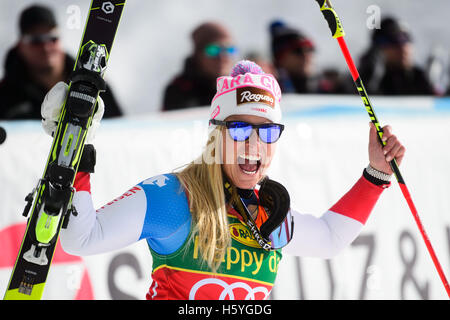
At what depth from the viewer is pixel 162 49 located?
6516 millimetres

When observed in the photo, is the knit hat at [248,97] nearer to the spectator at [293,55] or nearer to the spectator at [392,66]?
the spectator at [293,55]

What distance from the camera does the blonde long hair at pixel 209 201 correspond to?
110 inches

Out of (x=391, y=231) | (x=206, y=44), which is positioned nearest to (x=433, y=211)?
(x=391, y=231)

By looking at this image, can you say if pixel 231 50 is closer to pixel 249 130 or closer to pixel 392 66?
pixel 392 66

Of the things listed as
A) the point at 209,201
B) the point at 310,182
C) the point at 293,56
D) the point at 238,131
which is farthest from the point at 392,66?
the point at 209,201

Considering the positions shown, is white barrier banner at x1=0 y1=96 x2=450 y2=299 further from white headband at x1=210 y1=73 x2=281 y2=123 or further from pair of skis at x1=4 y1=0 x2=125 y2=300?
white headband at x1=210 y1=73 x2=281 y2=123

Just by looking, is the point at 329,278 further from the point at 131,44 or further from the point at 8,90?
the point at 131,44

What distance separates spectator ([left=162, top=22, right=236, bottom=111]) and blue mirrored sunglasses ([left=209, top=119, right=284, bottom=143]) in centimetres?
207

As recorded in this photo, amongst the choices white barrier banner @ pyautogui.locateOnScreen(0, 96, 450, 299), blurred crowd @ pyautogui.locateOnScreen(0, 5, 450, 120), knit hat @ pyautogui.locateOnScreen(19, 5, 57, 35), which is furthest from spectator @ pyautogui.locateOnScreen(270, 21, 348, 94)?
knit hat @ pyautogui.locateOnScreen(19, 5, 57, 35)

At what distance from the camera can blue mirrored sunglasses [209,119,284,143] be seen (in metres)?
2.95

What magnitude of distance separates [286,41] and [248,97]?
3.21m

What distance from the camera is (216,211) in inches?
113

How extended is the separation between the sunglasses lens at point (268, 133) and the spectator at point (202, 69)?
2.08 m
